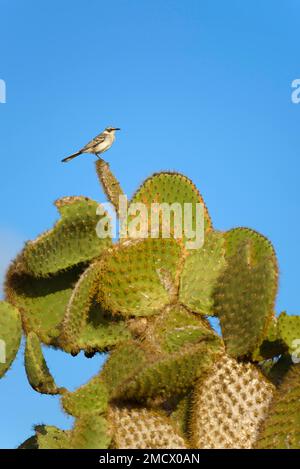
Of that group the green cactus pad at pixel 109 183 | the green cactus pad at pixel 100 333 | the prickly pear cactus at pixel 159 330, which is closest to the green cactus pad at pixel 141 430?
the prickly pear cactus at pixel 159 330

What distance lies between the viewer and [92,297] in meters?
5.34

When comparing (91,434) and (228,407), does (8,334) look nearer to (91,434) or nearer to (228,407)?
(91,434)

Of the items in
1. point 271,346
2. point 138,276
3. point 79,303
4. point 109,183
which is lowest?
point 271,346

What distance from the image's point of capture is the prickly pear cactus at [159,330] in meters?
4.93

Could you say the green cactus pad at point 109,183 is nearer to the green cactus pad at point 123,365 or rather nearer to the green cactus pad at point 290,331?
the green cactus pad at point 123,365

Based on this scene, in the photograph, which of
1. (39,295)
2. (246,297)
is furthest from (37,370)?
(246,297)

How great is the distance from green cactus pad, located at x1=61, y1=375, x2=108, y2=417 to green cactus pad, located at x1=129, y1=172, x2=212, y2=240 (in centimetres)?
128

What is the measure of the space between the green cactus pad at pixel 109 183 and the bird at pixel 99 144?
2830 mm

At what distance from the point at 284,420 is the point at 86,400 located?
0.98 m

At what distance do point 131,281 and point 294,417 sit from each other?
1.18 meters

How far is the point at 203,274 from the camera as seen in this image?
5543mm
